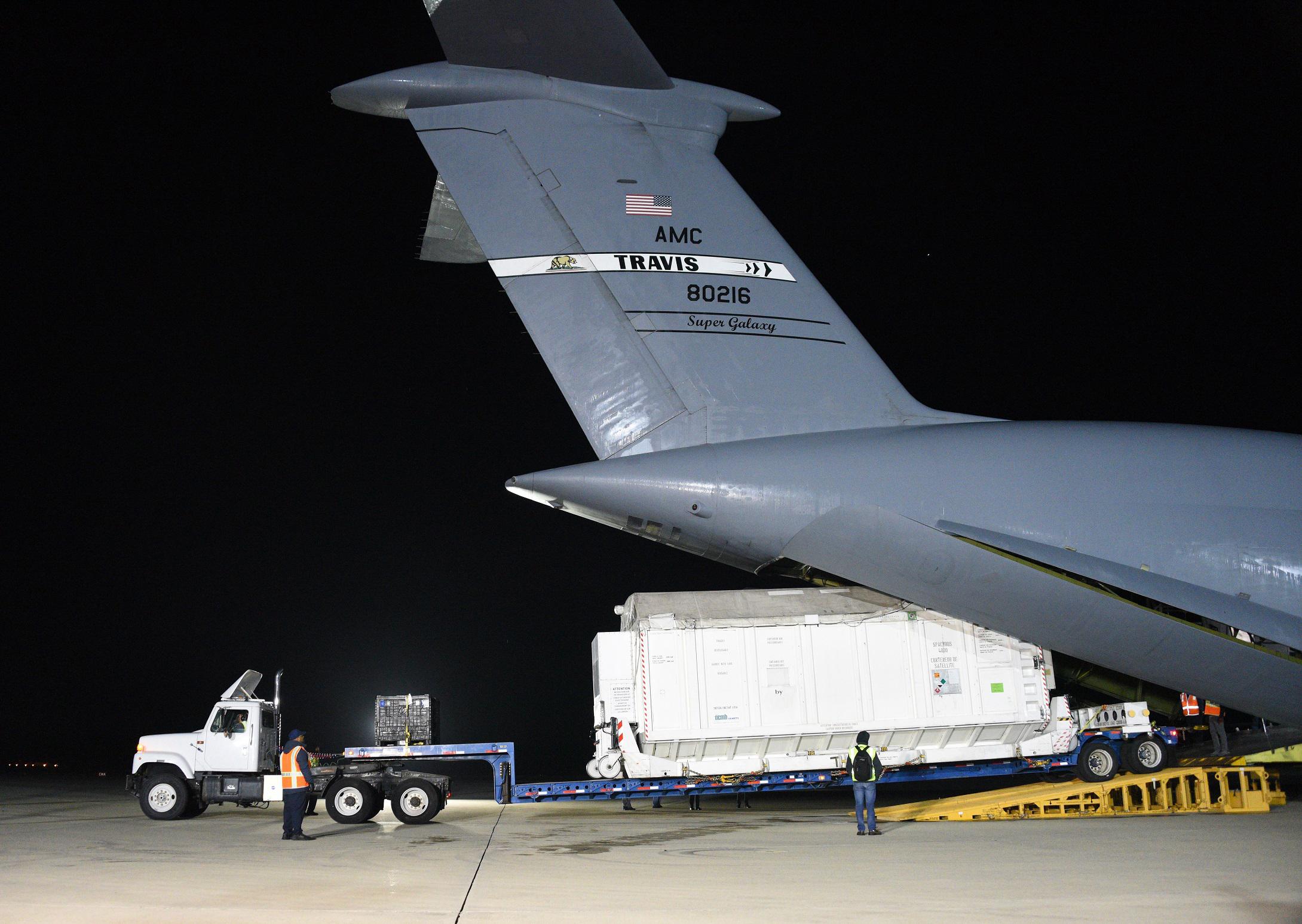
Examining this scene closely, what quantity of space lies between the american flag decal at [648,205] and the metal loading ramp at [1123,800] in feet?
26.5

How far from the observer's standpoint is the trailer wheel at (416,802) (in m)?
12.2

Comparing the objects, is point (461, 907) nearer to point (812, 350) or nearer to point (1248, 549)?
point (812, 350)

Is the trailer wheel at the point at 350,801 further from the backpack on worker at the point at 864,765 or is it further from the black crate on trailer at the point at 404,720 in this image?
the backpack on worker at the point at 864,765

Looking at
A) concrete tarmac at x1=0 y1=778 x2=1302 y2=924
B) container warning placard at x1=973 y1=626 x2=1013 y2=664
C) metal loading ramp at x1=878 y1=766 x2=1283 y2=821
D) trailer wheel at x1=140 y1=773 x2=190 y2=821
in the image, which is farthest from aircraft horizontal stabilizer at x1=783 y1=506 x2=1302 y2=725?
trailer wheel at x1=140 y1=773 x2=190 y2=821

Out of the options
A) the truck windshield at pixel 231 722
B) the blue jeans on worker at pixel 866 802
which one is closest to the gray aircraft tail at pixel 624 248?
the blue jeans on worker at pixel 866 802

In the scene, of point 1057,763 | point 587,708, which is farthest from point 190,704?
point 1057,763

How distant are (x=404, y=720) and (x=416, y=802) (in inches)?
45.8

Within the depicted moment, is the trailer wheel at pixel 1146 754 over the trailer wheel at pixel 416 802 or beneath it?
over

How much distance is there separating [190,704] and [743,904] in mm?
30950

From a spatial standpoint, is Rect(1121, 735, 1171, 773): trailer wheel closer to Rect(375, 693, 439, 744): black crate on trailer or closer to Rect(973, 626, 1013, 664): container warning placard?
Rect(973, 626, 1013, 664): container warning placard

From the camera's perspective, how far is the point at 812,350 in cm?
644

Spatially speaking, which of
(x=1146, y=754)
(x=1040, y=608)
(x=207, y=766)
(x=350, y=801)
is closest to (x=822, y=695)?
(x=1146, y=754)

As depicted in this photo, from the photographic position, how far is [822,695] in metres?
12.5

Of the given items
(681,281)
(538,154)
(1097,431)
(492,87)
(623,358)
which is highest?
(492,87)
